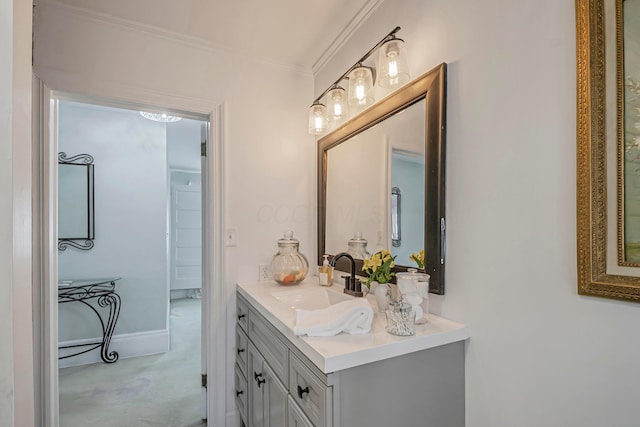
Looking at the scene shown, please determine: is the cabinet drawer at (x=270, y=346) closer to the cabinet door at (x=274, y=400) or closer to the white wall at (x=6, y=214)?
the cabinet door at (x=274, y=400)

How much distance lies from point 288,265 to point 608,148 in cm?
153

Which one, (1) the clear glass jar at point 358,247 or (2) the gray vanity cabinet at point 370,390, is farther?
(1) the clear glass jar at point 358,247

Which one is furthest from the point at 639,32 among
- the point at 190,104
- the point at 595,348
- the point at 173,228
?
the point at 173,228

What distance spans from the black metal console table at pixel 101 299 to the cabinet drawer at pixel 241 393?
5.64 feet

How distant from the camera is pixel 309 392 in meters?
1.00

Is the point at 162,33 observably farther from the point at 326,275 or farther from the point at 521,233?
the point at 521,233

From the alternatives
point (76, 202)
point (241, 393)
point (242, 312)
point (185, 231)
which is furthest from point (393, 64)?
point (185, 231)

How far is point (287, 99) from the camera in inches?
86.7

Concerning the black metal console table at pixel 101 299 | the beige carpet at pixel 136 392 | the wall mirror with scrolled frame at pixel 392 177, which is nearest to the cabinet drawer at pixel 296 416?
the wall mirror with scrolled frame at pixel 392 177

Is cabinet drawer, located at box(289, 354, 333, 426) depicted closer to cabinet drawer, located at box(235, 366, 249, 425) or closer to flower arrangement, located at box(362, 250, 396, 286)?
flower arrangement, located at box(362, 250, 396, 286)

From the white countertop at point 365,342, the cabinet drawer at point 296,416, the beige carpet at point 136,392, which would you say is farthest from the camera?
the beige carpet at point 136,392

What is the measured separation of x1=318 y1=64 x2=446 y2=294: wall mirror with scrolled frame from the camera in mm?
1205

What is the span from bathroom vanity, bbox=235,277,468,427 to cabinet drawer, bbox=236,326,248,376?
1.44 ft

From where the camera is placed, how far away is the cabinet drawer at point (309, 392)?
90cm
